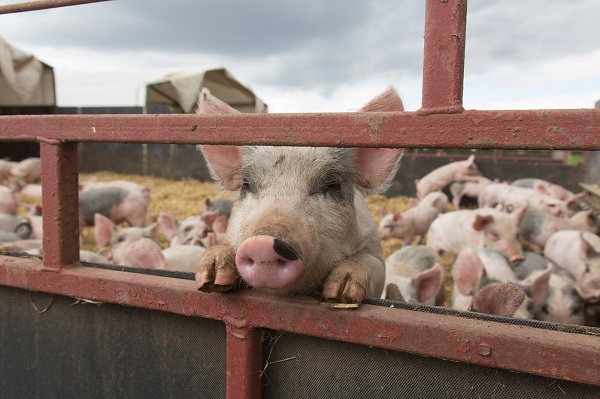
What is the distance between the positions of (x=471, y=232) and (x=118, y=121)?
16.6 ft

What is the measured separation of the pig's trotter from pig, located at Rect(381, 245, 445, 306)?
844mm

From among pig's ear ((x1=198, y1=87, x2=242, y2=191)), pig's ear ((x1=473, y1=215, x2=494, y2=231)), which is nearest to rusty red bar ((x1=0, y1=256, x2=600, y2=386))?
pig's ear ((x1=198, y1=87, x2=242, y2=191))

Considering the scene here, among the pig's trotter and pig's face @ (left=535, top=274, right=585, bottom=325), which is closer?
the pig's trotter

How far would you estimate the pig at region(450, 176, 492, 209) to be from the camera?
9.98 meters

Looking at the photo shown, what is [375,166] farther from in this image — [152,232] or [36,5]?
[152,232]

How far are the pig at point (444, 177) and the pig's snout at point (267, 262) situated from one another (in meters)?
9.31

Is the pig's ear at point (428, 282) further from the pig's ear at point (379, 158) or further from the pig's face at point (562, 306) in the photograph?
the pig's ear at point (379, 158)

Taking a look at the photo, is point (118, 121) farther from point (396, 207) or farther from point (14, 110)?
point (14, 110)

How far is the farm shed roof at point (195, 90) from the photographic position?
13.0 m

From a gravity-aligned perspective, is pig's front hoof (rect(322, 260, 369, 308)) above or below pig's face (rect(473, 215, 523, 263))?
above

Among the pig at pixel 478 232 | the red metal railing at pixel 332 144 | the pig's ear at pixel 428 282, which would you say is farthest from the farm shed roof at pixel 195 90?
the red metal railing at pixel 332 144

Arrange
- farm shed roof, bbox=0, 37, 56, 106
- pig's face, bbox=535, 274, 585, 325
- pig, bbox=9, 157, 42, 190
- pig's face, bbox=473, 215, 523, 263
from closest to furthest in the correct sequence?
pig's face, bbox=535, 274, 585, 325
pig's face, bbox=473, 215, 523, 263
pig, bbox=9, 157, 42, 190
farm shed roof, bbox=0, 37, 56, 106

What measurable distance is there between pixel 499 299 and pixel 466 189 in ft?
→ 28.8

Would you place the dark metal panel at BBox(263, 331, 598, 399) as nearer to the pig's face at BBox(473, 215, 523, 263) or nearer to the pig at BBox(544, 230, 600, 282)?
the pig at BBox(544, 230, 600, 282)
